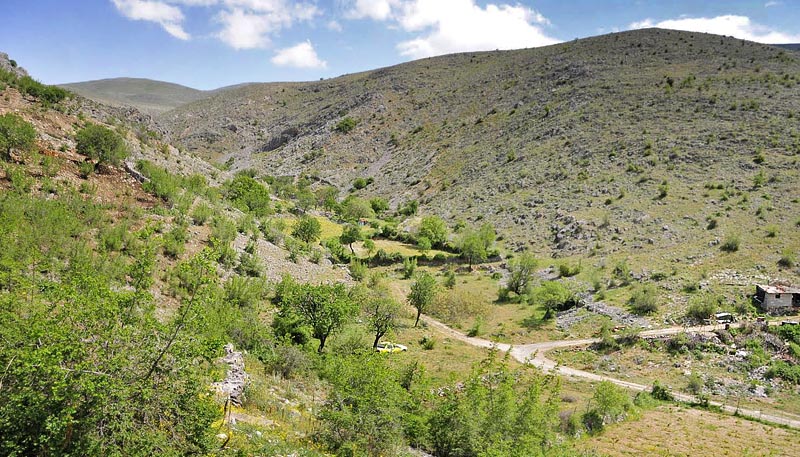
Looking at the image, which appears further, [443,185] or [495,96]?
[495,96]

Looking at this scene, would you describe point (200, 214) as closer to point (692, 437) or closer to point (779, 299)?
point (692, 437)

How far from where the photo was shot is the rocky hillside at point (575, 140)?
147 feet

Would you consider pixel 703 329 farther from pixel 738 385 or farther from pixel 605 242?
pixel 605 242

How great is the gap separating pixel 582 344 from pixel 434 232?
2488cm

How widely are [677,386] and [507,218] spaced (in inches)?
1216

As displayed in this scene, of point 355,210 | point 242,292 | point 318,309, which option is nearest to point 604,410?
point 318,309

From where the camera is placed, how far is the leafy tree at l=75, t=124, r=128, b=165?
2506 cm

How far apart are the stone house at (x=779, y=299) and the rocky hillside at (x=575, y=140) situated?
7.76 meters

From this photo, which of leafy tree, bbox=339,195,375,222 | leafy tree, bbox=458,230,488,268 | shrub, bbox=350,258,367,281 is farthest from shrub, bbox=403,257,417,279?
leafy tree, bbox=339,195,375,222

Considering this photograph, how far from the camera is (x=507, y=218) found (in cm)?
5309

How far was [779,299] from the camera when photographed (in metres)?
28.3

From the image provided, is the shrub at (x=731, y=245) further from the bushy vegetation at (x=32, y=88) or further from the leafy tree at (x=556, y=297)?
the bushy vegetation at (x=32, y=88)

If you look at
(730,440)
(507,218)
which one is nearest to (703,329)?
(730,440)

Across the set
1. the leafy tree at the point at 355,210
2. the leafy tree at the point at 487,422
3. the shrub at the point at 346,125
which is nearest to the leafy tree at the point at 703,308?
the leafy tree at the point at 487,422
